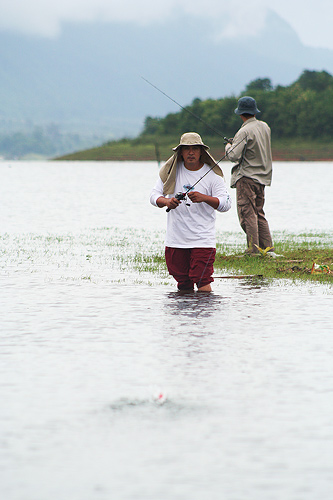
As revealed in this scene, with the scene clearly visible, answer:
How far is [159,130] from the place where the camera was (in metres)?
155

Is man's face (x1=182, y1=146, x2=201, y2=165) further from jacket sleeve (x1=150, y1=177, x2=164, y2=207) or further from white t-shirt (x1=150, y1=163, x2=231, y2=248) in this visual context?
jacket sleeve (x1=150, y1=177, x2=164, y2=207)

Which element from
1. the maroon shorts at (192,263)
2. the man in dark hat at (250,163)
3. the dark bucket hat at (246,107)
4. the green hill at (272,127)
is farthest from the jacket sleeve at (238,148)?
the green hill at (272,127)

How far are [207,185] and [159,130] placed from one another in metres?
147

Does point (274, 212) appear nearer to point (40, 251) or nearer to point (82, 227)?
point (82, 227)

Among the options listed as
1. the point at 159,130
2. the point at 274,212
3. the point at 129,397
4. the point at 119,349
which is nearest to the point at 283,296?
the point at 119,349

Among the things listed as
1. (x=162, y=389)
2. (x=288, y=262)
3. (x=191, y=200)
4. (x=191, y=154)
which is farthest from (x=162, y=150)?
(x=162, y=389)

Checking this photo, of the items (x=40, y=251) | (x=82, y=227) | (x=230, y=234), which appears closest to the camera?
(x=40, y=251)

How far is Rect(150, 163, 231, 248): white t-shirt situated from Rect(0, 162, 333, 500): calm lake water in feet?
2.07

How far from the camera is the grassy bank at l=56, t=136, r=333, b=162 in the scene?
4988 inches

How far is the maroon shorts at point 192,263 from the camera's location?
9469 mm

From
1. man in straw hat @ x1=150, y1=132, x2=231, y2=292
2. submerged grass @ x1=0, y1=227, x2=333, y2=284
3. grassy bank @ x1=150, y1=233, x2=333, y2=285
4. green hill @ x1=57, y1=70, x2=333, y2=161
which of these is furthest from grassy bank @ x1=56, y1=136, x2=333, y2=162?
man in straw hat @ x1=150, y1=132, x2=231, y2=292

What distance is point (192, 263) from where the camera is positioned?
9.53 metres

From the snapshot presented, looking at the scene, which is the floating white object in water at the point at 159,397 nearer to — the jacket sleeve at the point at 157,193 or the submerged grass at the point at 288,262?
the jacket sleeve at the point at 157,193

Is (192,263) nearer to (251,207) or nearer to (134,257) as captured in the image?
(251,207)
